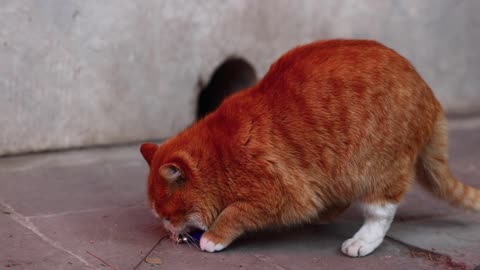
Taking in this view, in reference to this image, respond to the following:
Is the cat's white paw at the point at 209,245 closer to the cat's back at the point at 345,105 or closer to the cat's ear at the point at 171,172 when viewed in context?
the cat's ear at the point at 171,172

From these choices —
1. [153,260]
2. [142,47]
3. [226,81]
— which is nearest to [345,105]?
[153,260]

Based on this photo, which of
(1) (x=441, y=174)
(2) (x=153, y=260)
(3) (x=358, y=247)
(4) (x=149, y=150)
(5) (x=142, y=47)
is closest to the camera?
(2) (x=153, y=260)

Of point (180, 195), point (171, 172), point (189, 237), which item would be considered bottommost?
point (189, 237)

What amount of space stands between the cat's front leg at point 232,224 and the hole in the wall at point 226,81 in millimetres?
2409

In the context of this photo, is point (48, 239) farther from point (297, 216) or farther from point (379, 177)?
point (379, 177)

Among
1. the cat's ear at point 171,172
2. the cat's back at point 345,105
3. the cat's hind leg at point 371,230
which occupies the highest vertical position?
the cat's back at point 345,105

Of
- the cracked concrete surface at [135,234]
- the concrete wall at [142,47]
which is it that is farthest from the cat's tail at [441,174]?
the concrete wall at [142,47]

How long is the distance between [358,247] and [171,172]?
95 cm

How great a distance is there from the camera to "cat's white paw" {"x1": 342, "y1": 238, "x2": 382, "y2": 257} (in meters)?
3.37

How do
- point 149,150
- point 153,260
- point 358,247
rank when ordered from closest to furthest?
1. point 153,260
2. point 358,247
3. point 149,150

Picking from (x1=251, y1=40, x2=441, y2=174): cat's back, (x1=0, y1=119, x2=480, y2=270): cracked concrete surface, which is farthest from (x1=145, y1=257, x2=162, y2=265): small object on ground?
Answer: (x1=251, y1=40, x2=441, y2=174): cat's back

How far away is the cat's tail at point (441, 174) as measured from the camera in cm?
365

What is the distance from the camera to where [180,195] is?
3.33 meters

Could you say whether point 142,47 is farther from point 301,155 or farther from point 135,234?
point 301,155
